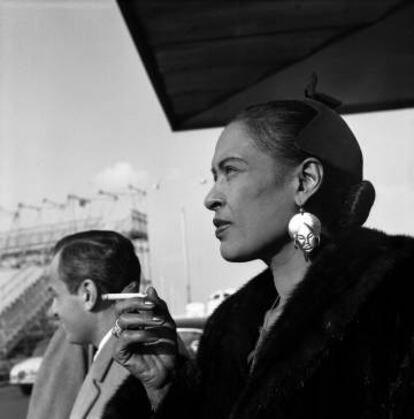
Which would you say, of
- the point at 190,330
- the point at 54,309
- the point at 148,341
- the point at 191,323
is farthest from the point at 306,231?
the point at 191,323

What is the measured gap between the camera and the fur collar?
1.45 meters

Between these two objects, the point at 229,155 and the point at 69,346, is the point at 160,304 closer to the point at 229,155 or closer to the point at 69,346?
the point at 229,155

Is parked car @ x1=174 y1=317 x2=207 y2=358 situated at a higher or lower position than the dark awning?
lower

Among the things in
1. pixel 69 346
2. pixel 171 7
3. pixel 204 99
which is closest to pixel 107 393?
pixel 69 346

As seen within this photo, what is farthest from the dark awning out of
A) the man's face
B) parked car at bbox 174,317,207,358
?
parked car at bbox 174,317,207,358

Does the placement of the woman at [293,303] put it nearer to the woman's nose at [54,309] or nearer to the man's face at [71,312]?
the man's face at [71,312]

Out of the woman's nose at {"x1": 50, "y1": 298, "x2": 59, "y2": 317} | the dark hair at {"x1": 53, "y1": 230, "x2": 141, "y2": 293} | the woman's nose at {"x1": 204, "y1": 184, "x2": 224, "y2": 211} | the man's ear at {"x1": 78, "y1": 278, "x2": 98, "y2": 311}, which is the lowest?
the woman's nose at {"x1": 50, "y1": 298, "x2": 59, "y2": 317}

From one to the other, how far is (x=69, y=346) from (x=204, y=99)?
3.04 metres

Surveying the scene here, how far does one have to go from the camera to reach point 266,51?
480 centimetres

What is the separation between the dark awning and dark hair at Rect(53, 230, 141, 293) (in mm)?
1739

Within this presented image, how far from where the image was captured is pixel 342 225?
170cm

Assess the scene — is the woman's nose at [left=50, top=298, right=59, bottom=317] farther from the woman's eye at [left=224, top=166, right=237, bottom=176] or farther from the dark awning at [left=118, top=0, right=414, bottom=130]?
the dark awning at [left=118, top=0, right=414, bottom=130]

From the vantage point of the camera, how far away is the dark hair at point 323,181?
1.69 meters

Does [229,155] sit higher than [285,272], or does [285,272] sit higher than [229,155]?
[229,155]
